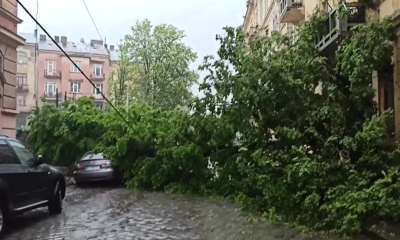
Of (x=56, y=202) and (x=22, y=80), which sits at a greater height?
(x=22, y=80)

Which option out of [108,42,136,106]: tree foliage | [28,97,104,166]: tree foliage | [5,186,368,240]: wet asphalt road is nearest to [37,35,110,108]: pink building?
[108,42,136,106]: tree foliage

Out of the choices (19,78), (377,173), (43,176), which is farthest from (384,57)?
(19,78)

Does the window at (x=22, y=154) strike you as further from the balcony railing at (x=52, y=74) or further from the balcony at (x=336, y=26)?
the balcony railing at (x=52, y=74)

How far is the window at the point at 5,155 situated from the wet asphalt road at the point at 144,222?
1315mm

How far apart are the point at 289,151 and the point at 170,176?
6.60 meters

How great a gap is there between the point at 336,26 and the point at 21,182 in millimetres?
7761

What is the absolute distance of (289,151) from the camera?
455 inches

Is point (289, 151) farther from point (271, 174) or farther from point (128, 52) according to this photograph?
point (128, 52)

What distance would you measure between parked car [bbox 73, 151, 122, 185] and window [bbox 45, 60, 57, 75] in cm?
5197

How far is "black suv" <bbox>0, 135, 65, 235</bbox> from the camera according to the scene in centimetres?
893

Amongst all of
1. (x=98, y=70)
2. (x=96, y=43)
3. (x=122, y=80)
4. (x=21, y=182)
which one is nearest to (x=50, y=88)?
(x=98, y=70)

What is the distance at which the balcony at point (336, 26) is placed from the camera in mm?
12172

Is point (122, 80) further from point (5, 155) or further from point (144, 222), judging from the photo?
point (5, 155)

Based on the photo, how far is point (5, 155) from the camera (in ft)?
31.1
